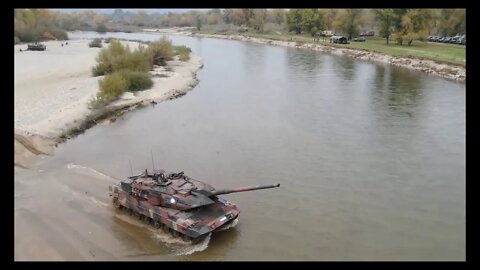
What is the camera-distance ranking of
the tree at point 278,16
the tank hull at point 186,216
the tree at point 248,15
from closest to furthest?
the tank hull at point 186,216 < the tree at point 248,15 < the tree at point 278,16

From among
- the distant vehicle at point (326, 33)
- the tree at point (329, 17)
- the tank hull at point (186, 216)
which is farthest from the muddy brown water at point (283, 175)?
the tree at point (329, 17)

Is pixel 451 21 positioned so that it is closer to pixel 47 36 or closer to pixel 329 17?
pixel 329 17

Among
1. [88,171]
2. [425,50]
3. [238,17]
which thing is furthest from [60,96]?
[238,17]

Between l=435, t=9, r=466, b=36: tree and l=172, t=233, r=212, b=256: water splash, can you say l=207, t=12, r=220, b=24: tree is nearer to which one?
l=435, t=9, r=466, b=36: tree

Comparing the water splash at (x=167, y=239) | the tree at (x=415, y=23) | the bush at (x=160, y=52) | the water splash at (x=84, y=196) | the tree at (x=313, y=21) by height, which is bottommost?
the water splash at (x=167, y=239)

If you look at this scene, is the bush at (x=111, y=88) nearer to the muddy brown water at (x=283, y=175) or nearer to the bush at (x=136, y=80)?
the bush at (x=136, y=80)

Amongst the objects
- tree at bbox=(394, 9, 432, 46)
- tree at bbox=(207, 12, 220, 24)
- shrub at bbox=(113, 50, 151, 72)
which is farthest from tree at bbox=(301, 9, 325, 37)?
tree at bbox=(207, 12, 220, 24)
